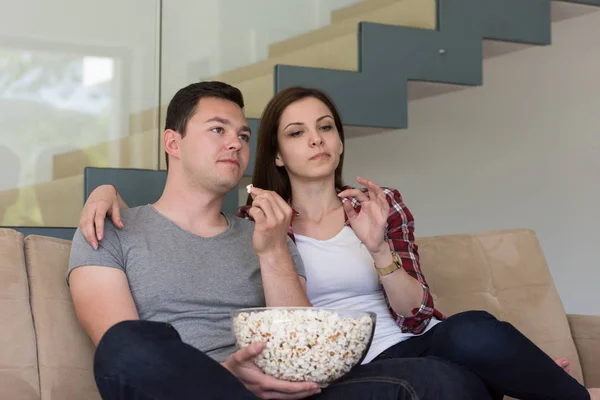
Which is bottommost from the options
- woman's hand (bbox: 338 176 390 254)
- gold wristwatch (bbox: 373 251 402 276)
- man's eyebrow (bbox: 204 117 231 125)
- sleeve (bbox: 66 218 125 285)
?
gold wristwatch (bbox: 373 251 402 276)

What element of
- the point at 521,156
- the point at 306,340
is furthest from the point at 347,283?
the point at 521,156

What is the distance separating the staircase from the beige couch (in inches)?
27.6

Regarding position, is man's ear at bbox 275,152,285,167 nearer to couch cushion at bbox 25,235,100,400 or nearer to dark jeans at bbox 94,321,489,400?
couch cushion at bbox 25,235,100,400

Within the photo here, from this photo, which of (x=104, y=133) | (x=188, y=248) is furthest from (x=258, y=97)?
(x=188, y=248)

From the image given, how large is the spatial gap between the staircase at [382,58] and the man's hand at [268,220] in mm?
982

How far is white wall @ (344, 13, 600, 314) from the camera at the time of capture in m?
3.99

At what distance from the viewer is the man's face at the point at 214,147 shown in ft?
6.84

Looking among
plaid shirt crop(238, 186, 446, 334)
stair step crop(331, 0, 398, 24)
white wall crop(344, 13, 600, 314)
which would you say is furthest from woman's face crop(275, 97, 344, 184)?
white wall crop(344, 13, 600, 314)

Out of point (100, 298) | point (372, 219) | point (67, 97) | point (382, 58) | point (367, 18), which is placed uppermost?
point (367, 18)

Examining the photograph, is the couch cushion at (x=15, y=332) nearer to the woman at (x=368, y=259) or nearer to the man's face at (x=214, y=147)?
the woman at (x=368, y=259)

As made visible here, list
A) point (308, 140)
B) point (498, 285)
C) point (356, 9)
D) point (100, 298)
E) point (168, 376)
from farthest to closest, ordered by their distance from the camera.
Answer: point (356, 9), point (498, 285), point (308, 140), point (100, 298), point (168, 376)

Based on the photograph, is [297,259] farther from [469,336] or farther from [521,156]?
[521,156]

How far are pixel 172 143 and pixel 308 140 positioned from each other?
1.19 feet

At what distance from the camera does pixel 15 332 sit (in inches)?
73.9
